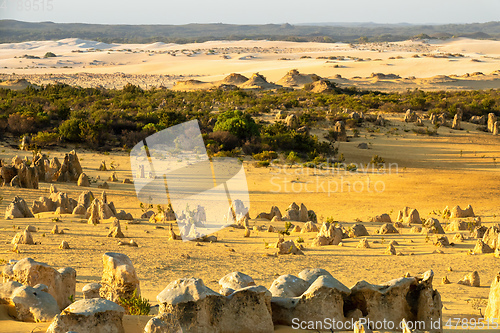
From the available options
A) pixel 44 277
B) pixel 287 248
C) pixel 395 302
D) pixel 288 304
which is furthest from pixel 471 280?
pixel 44 277

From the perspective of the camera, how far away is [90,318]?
14.7 ft

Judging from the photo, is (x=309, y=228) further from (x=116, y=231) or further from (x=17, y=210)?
(x=17, y=210)

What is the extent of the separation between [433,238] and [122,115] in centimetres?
1746

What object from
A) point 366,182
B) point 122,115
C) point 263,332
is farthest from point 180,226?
point 122,115

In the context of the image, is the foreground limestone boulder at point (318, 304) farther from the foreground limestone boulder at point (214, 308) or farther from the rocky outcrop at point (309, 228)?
the rocky outcrop at point (309, 228)

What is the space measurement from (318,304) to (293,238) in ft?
17.2

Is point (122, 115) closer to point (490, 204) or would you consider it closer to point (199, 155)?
point (199, 155)

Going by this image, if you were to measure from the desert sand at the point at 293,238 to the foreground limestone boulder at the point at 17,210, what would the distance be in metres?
0.17

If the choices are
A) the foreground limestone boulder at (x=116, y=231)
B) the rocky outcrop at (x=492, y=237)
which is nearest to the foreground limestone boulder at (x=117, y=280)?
the foreground limestone boulder at (x=116, y=231)

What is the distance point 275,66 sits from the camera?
71625 millimetres

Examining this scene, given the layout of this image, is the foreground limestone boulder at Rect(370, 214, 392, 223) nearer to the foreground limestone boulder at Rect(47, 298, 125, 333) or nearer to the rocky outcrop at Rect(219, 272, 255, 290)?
the rocky outcrop at Rect(219, 272, 255, 290)

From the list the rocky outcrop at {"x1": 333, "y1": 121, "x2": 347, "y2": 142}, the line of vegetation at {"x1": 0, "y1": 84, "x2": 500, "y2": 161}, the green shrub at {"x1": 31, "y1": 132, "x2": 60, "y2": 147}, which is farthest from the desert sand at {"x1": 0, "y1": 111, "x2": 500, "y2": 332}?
the rocky outcrop at {"x1": 333, "y1": 121, "x2": 347, "y2": 142}

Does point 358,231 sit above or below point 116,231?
below

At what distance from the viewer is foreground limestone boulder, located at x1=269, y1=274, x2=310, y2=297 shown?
18.4 ft
